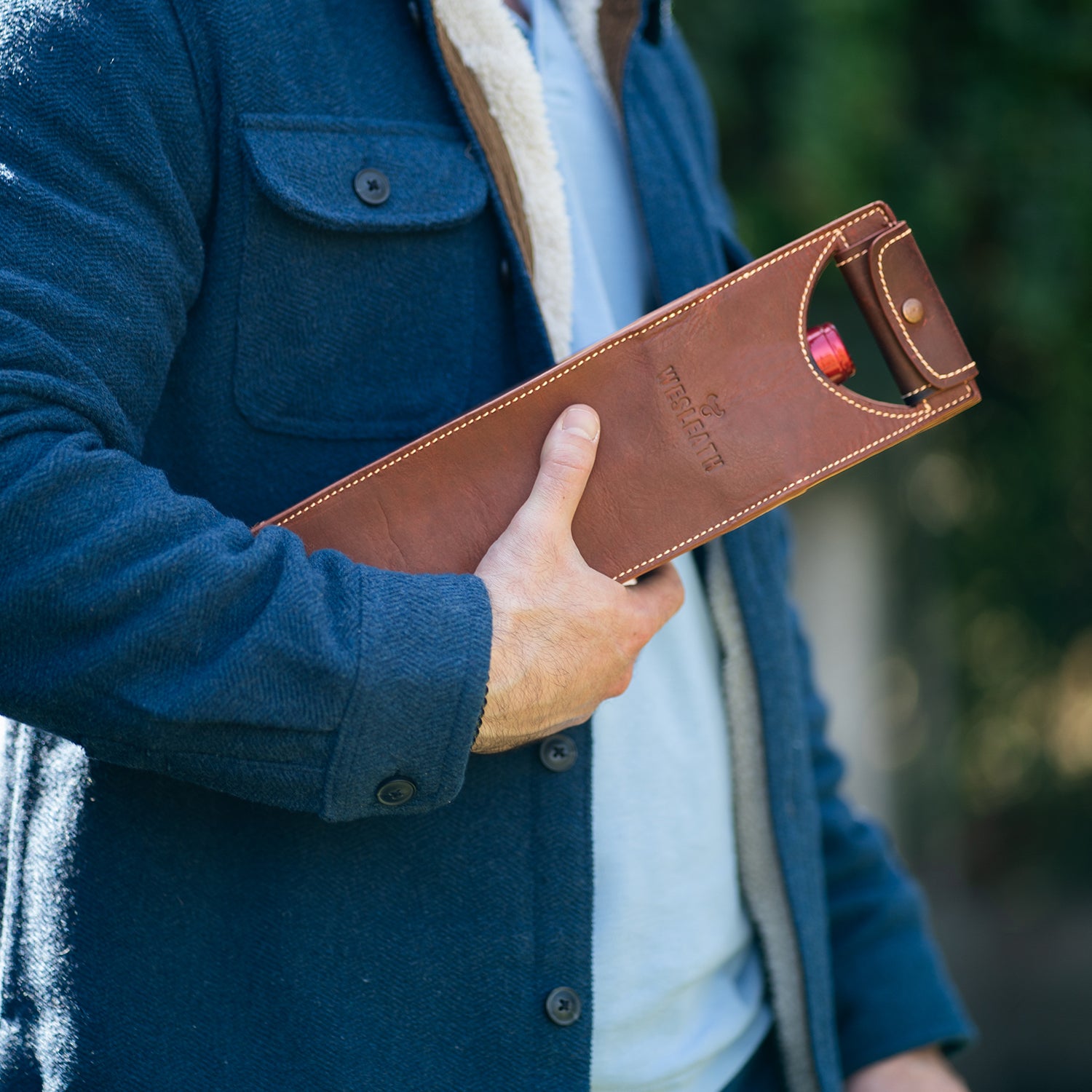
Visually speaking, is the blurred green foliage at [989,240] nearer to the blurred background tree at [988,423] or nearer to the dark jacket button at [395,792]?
the blurred background tree at [988,423]

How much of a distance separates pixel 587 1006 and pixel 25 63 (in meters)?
1.06

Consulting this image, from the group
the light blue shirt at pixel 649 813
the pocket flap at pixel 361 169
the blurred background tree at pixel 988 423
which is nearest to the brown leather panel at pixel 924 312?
the light blue shirt at pixel 649 813

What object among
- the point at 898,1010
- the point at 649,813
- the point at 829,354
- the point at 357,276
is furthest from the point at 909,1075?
the point at 357,276

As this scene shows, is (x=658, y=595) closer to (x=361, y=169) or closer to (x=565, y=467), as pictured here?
(x=565, y=467)

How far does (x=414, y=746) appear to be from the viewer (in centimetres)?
105

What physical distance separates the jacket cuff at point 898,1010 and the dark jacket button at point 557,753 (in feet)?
2.44

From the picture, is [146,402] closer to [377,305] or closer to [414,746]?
[377,305]

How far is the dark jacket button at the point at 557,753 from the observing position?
1.24 metres

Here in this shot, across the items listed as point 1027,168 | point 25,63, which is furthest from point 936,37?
point 25,63

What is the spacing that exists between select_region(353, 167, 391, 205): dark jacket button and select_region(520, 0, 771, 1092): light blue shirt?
266mm

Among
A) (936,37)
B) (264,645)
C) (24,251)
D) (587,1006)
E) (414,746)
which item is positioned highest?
(936,37)

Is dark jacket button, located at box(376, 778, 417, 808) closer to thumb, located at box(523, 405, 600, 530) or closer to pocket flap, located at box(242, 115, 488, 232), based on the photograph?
thumb, located at box(523, 405, 600, 530)

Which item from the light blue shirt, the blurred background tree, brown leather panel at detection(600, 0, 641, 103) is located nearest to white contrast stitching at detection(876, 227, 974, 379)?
the light blue shirt

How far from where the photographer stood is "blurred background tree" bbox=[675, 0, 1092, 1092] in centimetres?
333
